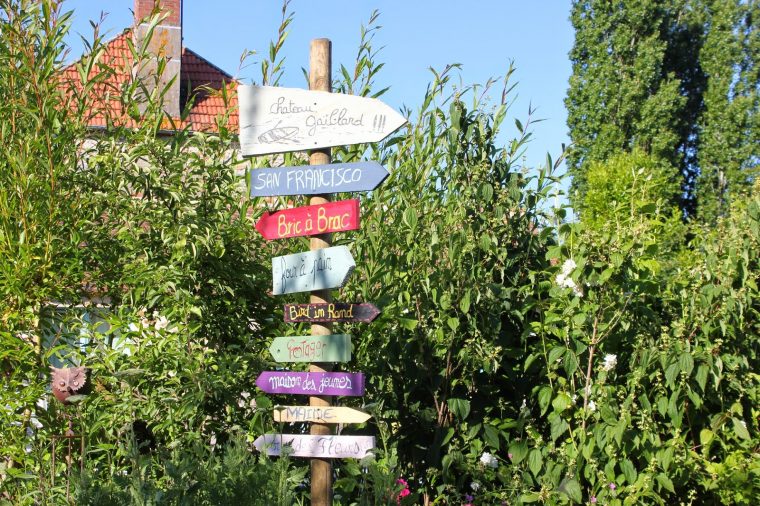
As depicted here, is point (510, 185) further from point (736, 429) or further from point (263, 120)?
point (736, 429)

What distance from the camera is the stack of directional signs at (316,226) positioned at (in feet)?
13.2

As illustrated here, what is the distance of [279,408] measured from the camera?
4.15 m

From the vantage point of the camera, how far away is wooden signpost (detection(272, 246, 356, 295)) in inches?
158

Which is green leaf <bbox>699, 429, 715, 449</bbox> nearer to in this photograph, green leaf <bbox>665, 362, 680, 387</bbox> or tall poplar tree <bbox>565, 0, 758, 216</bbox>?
green leaf <bbox>665, 362, 680, 387</bbox>

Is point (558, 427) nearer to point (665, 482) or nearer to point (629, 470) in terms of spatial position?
point (629, 470)

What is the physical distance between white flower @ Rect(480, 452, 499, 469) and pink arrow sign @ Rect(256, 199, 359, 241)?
4.34 feet

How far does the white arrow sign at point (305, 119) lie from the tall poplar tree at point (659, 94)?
20.9 meters

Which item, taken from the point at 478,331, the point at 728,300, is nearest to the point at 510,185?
the point at 478,331

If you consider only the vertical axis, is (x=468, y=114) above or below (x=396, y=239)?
above

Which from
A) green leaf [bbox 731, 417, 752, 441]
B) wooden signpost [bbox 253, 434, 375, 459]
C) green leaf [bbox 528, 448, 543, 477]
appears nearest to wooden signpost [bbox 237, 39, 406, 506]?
wooden signpost [bbox 253, 434, 375, 459]

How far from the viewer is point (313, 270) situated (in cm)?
413

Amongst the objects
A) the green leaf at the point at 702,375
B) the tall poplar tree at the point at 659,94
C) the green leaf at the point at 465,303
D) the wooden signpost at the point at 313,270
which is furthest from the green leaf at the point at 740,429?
the tall poplar tree at the point at 659,94

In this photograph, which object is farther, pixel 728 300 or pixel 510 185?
pixel 510 185

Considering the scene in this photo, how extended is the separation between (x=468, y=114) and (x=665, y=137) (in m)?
22.1
